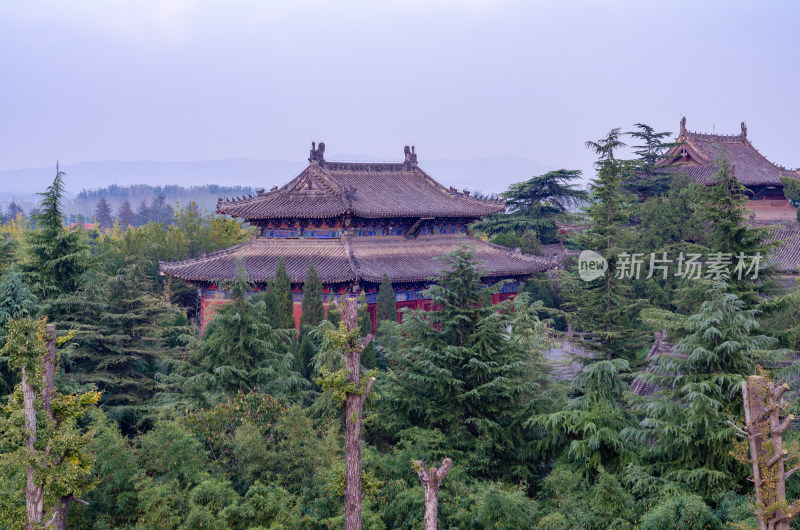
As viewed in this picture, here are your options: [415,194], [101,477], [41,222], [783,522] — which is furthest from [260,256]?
[783,522]

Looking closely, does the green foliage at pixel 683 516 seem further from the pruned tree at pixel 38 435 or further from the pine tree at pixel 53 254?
the pine tree at pixel 53 254

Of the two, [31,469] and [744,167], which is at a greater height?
[744,167]

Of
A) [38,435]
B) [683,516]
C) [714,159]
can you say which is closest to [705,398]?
[683,516]

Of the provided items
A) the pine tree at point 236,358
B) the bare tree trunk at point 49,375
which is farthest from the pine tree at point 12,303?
the bare tree trunk at point 49,375

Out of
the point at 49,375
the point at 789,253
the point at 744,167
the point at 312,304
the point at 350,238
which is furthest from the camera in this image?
the point at 744,167

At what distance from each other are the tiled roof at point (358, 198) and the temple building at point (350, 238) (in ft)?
0.13

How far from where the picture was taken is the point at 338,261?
23.4 metres

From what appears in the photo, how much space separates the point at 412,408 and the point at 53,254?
8918 millimetres

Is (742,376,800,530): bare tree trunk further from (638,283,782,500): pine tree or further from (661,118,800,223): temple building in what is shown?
(661,118,800,223): temple building

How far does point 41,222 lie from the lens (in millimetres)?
15547

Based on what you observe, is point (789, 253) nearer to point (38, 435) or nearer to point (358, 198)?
point (358, 198)

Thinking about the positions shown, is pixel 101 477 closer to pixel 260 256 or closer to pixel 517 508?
pixel 517 508

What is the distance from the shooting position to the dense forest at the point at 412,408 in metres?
8.30

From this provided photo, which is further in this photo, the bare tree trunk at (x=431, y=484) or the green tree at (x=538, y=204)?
the green tree at (x=538, y=204)
